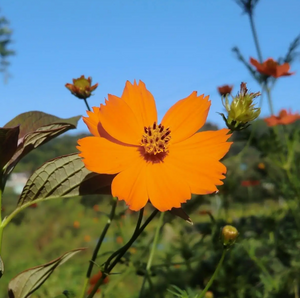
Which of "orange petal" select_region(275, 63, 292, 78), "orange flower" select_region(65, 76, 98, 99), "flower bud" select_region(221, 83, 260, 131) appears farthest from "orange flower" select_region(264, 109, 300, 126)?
"flower bud" select_region(221, 83, 260, 131)

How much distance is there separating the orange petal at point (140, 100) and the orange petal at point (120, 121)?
0.01 m

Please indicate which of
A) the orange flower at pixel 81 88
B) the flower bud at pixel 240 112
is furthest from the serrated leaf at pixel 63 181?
the orange flower at pixel 81 88

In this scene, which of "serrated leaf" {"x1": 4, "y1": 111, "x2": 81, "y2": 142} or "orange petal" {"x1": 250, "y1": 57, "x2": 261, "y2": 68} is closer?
"serrated leaf" {"x1": 4, "y1": 111, "x2": 81, "y2": 142}

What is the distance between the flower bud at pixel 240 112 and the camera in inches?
17.3

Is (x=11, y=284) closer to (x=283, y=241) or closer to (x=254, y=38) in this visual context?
(x=283, y=241)

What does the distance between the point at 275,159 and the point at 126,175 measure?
114 centimetres

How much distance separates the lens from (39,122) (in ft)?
1.65

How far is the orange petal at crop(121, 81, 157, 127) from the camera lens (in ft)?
1.55

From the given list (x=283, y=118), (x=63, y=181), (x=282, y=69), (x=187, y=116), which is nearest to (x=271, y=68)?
(x=282, y=69)

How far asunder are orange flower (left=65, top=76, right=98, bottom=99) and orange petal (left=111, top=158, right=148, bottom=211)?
0.95 ft

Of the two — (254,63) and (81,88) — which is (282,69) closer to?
(254,63)

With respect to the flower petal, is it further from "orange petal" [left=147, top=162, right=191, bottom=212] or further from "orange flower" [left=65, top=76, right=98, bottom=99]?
"orange flower" [left=65, top=76, right=98, bottom=99]

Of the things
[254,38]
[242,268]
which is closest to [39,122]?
[242,268]

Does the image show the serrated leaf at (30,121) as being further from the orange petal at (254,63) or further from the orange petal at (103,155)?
the orange petal at (254,63)
